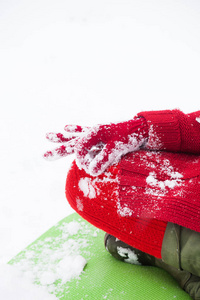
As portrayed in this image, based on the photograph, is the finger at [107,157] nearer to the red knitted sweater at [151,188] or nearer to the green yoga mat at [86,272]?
the red knitted sweater at [151,188]

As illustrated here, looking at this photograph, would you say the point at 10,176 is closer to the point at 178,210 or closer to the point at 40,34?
the point at 178,210

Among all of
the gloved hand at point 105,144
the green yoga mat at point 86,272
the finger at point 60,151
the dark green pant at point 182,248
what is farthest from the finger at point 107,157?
the green yoga mat at point 86,272

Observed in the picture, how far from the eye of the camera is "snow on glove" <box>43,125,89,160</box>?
0.83 meters

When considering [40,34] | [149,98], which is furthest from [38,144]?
[40,34]

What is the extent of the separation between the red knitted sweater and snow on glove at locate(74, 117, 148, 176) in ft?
0.08

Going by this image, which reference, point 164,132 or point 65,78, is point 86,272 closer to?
point 164,132

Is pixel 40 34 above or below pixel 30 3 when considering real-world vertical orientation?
below

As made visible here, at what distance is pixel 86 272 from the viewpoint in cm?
95

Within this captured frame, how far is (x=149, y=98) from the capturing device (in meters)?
3.18

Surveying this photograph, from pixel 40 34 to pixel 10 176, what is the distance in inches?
150

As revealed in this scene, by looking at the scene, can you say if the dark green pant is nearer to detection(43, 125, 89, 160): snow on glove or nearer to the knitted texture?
the knitted texture

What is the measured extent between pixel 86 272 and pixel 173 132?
0.57m

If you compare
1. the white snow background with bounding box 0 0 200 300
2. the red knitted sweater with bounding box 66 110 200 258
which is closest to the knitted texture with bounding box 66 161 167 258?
the red knitted sweater with bounding box 66 110 200 258

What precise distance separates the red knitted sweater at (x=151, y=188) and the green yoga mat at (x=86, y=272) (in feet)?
0.62
